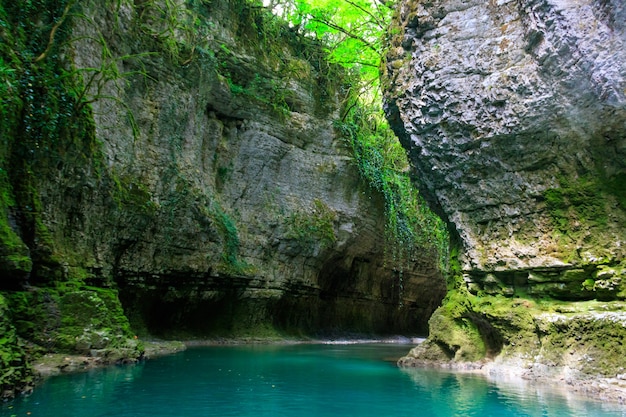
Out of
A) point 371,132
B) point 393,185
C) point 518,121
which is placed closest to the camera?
point 518,121

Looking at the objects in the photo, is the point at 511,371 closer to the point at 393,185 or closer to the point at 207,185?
the point at 207,185

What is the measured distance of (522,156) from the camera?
10.2 metres

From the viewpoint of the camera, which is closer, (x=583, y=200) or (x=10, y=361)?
(x=10, y=361)

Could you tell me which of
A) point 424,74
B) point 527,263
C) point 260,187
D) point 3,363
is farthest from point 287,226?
point 3,363

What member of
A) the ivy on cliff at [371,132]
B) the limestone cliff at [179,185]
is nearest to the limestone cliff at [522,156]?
the ivy on cliff at [371,132]

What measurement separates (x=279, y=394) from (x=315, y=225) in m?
11.8

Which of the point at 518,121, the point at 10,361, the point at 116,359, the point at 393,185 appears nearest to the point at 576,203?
the point at 518,121

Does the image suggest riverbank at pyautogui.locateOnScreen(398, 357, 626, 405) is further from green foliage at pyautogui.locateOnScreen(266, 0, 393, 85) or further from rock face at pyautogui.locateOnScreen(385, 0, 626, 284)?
green foliage at pyautogui.locateOnScreen(266, 0, 393, 85)

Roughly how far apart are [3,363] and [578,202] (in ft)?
31.1

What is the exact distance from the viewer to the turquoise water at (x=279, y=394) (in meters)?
5.73

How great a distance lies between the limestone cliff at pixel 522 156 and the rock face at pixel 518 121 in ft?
0.07

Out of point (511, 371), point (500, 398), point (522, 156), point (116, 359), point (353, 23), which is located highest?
point (353, 23)

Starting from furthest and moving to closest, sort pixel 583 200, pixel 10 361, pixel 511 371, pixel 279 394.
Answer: pixel 583 200 < pixel 511 371 < pixel 279 394 < pixel 10 361

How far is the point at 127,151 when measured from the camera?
13.5 m
